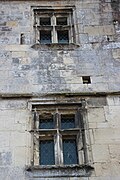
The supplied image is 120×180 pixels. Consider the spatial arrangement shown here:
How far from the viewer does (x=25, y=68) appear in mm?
9070

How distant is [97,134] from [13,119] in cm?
156

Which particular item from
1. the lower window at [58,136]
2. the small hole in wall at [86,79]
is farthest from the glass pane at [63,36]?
the lower window at [58,136]

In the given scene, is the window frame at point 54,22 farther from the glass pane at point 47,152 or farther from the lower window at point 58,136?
the glass pane at point 47,152

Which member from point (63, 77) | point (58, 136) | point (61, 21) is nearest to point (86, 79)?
point (63, 77)

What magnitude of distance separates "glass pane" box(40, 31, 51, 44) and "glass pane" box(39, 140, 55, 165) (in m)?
2.94

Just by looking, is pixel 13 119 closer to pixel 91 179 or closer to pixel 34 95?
pixel 34 95

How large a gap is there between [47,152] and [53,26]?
3.68 meters

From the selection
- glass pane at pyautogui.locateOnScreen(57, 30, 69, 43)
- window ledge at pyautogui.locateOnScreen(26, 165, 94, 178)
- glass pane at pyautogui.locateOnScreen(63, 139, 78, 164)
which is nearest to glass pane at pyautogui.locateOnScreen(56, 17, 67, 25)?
glass pane at pyautogui.locateOnScreen(57, 30, 69, 43)

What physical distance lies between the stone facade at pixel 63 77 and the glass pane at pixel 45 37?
0.26m

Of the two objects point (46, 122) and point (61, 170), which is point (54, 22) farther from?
point (61, 170)

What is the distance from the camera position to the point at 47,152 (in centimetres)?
767

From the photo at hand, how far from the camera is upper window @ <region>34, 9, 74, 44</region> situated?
10.0m

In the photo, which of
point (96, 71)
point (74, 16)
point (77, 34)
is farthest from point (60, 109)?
point (74, 16)

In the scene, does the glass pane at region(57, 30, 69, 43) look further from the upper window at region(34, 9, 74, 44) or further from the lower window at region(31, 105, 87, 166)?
the lower window at region(31, 105, 87, 166)
